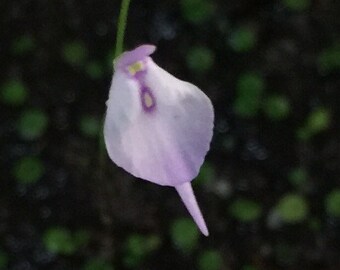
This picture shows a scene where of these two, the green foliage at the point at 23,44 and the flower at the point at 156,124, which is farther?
the green foliage at the point at 23,44

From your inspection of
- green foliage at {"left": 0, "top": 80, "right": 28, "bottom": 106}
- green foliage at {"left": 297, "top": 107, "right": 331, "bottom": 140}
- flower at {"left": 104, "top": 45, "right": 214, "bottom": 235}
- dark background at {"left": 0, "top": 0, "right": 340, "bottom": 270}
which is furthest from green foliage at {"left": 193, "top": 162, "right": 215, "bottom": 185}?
flower at {"left": 104, "top": 45, "right": 214, "bottom": 235}

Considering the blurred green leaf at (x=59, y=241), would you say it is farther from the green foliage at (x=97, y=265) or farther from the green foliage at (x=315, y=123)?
the green foliage at (x=315, y=123)

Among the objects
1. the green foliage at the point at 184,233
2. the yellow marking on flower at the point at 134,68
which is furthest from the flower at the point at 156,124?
the green foliage at the point at 184,233

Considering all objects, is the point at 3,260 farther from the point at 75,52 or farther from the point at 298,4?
the point at 298,4

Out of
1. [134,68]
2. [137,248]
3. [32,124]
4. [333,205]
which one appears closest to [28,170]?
[32,124]

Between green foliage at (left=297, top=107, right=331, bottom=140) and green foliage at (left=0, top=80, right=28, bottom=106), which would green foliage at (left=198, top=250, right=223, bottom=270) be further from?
green foliage at (left=0, top=80, right=28, bottom=106)

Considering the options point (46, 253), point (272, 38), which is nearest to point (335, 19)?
point (272, 38)
